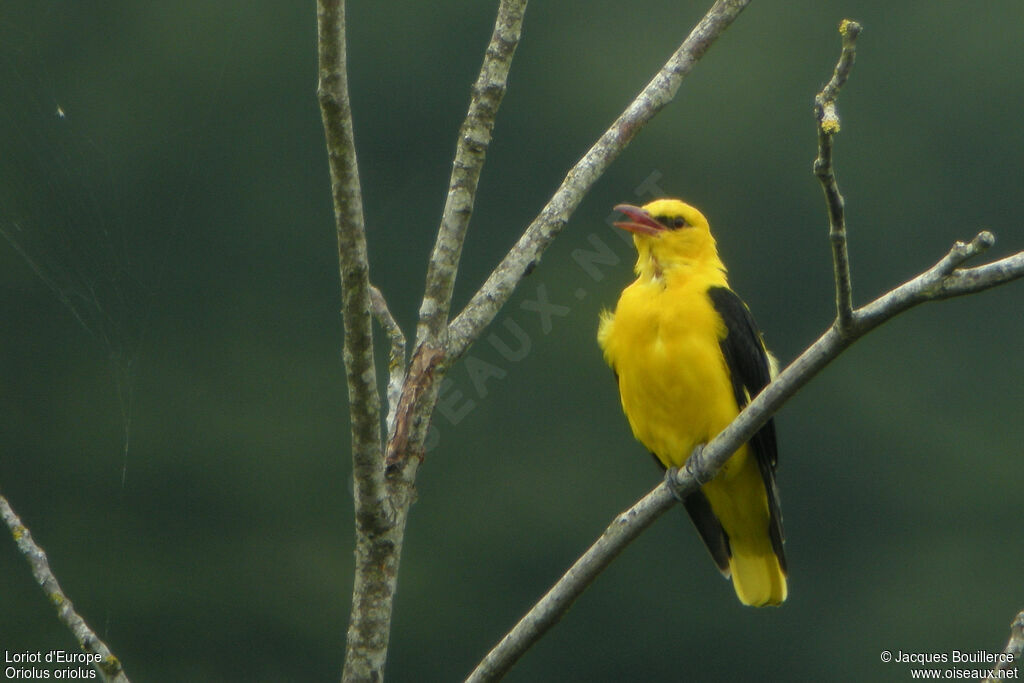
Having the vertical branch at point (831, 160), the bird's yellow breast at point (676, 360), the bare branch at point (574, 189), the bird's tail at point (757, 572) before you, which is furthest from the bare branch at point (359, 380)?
the bird's tail at point (757, 572)

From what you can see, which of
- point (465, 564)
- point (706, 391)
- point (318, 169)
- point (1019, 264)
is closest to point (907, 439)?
point (465, 564)

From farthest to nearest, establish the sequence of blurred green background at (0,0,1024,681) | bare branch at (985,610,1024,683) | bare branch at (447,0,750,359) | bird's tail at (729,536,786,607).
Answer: blurred green background at (0,0,1024,681) < bird's tail at (729,536,786,607) < bare branch at (447,0,750,359) < bare branch at (985,610,1024,683)

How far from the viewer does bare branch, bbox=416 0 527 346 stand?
10.4ft

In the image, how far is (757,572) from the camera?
529cm

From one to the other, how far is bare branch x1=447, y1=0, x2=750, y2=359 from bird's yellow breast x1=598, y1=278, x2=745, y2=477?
1.34m

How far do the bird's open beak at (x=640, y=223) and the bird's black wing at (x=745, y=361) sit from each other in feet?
1.07

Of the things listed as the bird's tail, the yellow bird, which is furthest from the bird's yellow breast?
the bird's tail

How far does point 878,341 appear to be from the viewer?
1398cm

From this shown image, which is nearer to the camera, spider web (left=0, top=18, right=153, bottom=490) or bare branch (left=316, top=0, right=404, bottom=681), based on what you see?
bare branch (left=316, top=0, right=404, bottom=681)

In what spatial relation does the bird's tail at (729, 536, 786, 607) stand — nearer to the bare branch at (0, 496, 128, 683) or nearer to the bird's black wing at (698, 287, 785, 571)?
the bird's black wing at (698, 287, 785, 571)

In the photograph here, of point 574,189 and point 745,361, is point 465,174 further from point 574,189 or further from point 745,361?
point 745,361

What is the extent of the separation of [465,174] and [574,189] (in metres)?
0.31

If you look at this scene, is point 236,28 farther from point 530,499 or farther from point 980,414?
point 980,414

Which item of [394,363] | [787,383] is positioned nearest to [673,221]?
[394,363]
